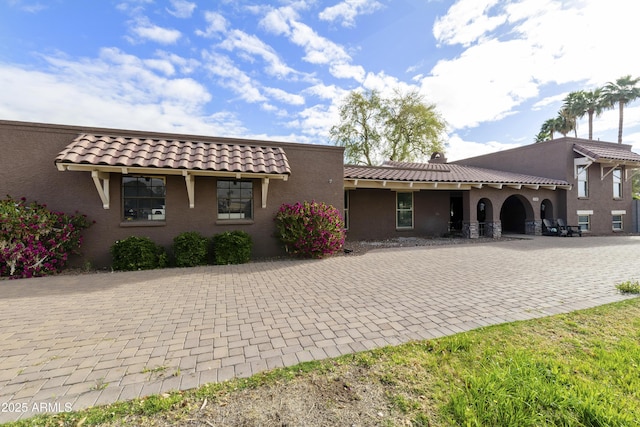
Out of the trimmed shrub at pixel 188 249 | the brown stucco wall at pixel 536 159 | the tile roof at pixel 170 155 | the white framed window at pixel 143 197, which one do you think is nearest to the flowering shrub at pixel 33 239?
the white framed window at pixel 143 197

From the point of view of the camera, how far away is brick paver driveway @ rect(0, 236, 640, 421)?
2.55 meters

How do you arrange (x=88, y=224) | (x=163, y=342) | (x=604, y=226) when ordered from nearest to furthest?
1. (x=163, y=342)
2. (x=88, y=224)
3. (x=604, y=226)

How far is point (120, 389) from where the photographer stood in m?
2.33

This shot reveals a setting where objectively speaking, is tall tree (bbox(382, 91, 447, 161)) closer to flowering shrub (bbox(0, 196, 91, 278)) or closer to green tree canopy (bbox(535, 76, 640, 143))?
green tree canopy (bbox(535, 76, 640, 143))

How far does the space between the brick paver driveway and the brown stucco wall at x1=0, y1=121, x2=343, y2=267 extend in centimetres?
150

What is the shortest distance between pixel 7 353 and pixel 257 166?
6101 mm

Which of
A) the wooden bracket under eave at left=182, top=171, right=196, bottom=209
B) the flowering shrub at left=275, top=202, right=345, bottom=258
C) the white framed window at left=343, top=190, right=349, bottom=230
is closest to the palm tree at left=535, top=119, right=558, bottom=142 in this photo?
the white framed window at left=343, top=190, right=349, bottom=230

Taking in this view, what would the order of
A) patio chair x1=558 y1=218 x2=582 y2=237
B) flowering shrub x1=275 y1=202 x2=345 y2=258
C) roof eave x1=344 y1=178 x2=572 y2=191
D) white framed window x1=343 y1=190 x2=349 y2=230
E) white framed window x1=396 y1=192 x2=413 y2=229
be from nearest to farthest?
flowering shrub x1=275 y1=202 x2=345 y2=258
roof eave x1=344 y1=178 x2=572 y2=191
white framed window x1=343 y1=190 x2=349 y2=230
white framed window x1=396 y1=192 x2=413 y2=229
patio chair x1=558 y1=218 x2=582 y2=237

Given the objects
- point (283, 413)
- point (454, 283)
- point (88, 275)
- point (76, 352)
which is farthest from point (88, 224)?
point (454, 283)

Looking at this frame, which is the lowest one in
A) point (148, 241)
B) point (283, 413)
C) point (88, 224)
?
point (283, 413)

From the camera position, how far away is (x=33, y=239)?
20.6 feet

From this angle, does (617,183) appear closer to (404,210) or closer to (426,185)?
(426,185)

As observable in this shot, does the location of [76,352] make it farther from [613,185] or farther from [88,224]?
[613,185]

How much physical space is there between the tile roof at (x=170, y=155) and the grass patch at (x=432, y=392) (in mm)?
6125
